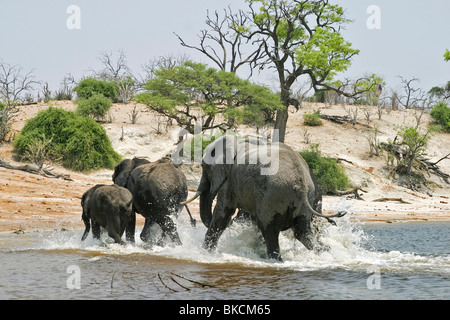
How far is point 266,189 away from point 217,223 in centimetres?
119

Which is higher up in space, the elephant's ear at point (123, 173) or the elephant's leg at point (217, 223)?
Result: the elephant's ear at point (123, 173)

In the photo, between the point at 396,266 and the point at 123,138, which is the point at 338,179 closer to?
the point at 123,138

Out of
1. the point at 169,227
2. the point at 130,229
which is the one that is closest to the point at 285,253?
the point at 169,227

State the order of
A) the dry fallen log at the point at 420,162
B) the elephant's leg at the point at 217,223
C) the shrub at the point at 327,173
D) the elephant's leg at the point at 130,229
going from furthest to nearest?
the dry fallen log at the point at 420,162, the shrub at the point at 327,173, the elephant's leg at the point at 130,229, the elephant's leg at the point at 217,223

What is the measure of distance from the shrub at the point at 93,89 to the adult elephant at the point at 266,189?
3117 centimetres

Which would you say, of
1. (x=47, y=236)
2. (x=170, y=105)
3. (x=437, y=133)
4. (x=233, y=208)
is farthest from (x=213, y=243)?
(x=437, y=133)

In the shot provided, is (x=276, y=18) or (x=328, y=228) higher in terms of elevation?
(x=276, y=18)

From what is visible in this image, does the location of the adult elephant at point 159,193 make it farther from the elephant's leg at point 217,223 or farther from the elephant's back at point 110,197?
the elephant's leg at point 217,223

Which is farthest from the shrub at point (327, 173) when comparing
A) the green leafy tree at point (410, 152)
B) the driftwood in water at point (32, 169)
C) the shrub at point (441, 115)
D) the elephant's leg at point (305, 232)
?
the shrub at point (441, 115)

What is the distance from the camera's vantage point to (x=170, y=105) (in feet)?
96.0

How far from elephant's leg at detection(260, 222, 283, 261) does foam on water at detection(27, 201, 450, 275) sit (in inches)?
4.3

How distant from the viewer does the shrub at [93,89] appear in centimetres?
3928

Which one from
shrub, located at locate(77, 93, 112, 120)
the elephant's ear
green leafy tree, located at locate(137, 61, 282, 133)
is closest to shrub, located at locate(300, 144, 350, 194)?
green leafy tree, located at locate(137, 61, 282, 133)

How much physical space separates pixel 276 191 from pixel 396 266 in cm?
195
